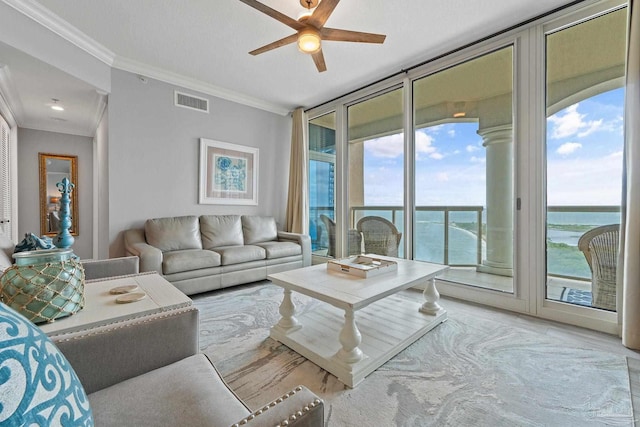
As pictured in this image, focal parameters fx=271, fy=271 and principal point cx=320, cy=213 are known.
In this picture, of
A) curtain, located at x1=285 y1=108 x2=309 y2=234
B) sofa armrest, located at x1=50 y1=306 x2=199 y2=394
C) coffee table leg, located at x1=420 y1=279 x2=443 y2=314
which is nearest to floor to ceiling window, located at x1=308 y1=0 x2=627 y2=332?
coffee table leg, located at x1=420 y1=279 x2=443 y2=314

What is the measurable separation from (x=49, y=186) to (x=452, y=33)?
641cm

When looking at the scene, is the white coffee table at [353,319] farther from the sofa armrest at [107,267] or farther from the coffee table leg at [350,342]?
the sofa armrest at [107,267]

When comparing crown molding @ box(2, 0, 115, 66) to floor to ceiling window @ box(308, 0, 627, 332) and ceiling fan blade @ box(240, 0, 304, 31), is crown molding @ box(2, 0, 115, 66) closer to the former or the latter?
ceiling fan blade @ box(240, 0, 304, 31)

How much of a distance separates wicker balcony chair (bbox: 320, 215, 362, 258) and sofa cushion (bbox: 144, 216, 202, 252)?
6.62 feet

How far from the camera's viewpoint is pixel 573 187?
2.41m

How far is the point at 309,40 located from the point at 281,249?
8.23 ft

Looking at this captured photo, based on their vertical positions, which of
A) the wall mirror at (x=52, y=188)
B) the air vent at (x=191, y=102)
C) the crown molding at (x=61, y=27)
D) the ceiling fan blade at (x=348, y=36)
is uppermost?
the crown molding at (x=61, y=27)

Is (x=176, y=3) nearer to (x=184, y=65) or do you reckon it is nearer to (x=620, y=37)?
(x=184, y=65)

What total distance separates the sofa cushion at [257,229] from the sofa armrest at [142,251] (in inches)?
50.8

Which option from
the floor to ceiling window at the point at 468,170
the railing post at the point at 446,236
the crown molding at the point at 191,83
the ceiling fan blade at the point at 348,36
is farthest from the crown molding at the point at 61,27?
the railing post at the point at 446,236

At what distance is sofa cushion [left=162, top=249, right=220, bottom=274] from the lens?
2818 mm

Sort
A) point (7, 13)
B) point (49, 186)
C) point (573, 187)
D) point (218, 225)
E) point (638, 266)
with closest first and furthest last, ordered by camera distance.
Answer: point (638, 266)
point (7, 13)
point (573, 187)
point (218, 225)
point (49, 186)

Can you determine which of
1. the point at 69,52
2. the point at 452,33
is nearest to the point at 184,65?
the point at 69,52

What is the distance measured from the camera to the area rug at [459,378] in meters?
1.33
